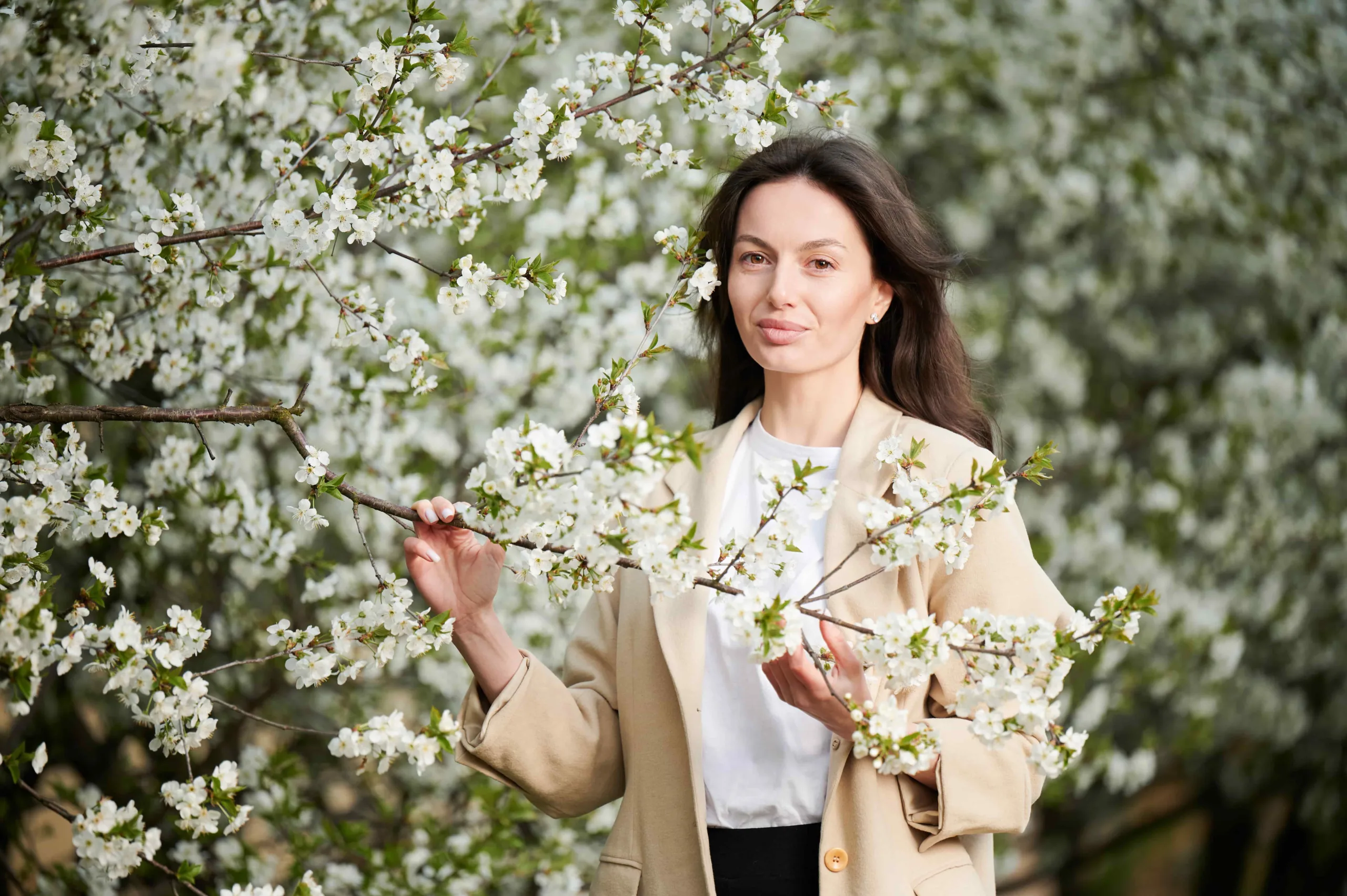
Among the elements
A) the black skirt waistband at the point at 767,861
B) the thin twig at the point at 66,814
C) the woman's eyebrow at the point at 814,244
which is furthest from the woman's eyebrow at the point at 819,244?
the thin twig at the point at 66,814

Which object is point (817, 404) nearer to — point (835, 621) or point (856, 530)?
point (856, 530)

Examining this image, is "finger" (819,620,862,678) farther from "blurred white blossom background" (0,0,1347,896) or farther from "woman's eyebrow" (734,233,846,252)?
"woman's eyebrow" (734,233,846,252)

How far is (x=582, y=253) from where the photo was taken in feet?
13.1

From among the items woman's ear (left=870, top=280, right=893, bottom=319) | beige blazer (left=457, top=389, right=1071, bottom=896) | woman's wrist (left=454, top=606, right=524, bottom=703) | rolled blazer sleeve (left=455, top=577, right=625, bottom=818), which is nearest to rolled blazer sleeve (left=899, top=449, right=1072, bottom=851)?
beige blazer (left=457, top=389, right=1071, bottom=896)

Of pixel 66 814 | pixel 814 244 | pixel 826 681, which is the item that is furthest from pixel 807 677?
pixel 66 814

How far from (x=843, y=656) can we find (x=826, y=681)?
0.05 m

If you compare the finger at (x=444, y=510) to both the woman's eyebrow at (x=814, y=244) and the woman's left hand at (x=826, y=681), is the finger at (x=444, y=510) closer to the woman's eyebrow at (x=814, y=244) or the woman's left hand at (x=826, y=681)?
the woman's left hand at (x=826, y=681)

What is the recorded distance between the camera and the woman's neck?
2.17 m

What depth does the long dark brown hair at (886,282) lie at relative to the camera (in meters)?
2.12

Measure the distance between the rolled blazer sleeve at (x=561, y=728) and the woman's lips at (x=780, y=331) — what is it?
20.2 inches

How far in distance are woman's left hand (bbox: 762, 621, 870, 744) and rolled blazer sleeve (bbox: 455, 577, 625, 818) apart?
447mm

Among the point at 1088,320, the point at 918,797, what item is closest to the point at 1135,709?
the point at 1088,320

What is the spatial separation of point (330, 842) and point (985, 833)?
1.91 m

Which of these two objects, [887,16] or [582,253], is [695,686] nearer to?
[582,253]
